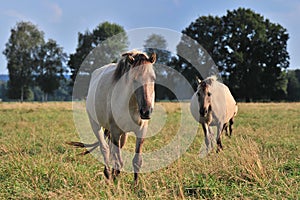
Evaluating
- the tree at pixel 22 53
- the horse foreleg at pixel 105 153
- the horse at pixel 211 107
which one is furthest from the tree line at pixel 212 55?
the horse foreleg at pixel 105 153

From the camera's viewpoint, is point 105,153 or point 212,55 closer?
point 105,153

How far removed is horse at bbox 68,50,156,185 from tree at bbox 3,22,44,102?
1865 inches

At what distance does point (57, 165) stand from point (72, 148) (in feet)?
7.96

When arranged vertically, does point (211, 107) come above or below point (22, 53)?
below

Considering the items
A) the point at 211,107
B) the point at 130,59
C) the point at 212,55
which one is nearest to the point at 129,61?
the point at 130,59

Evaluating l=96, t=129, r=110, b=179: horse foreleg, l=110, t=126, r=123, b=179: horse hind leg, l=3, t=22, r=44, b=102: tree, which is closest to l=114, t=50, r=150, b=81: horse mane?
l=110, t=126, r=123, b=179: horse hind leg

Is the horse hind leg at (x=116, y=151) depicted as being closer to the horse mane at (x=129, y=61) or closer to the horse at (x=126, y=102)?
the horse at (x=126, y=102)

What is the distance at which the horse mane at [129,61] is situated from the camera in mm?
4171

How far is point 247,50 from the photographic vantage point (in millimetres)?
43000

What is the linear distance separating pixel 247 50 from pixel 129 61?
136 feet

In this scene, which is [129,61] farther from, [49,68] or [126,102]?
[49,68]

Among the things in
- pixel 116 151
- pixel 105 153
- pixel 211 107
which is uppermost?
pixel 211 107

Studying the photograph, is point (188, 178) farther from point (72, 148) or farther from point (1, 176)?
point (72, 148)

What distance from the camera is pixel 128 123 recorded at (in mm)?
4492
